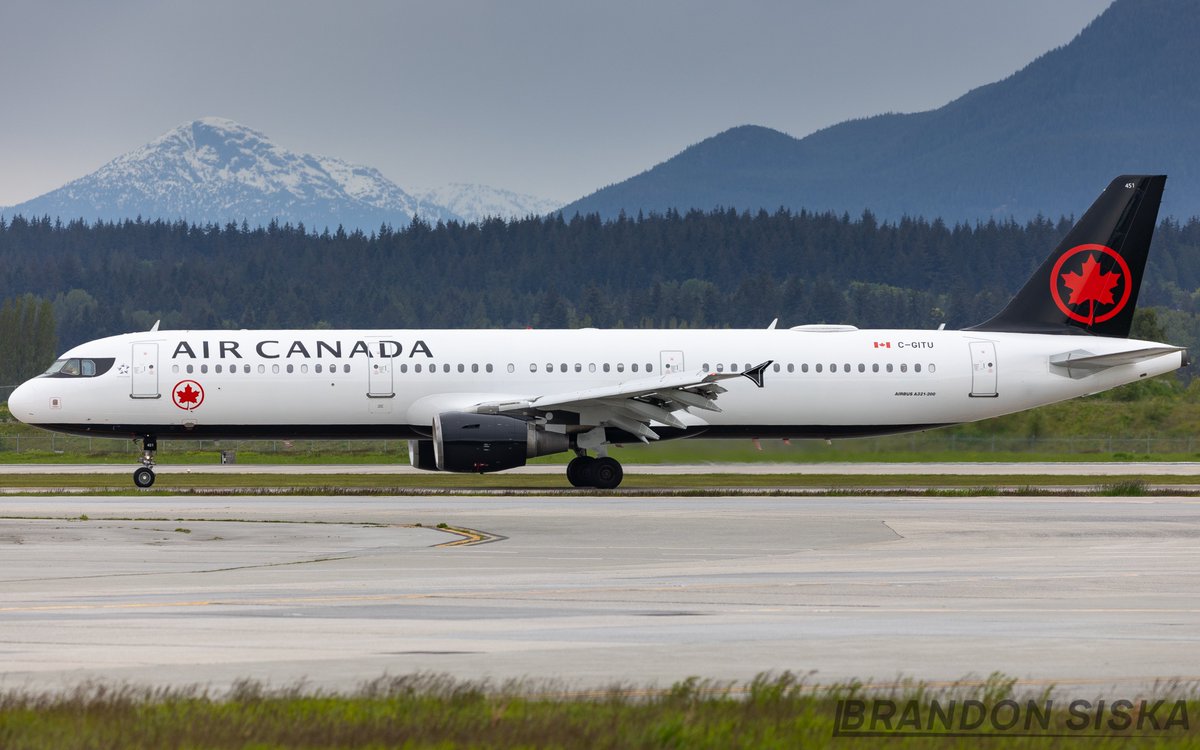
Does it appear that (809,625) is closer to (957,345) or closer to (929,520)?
(929,520)

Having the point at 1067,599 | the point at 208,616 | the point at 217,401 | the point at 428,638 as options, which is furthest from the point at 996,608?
the point at 217,401

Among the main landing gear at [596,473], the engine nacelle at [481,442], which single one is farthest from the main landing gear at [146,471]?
the main landing gear at [596,473]

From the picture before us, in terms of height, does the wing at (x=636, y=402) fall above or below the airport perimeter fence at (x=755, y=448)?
above

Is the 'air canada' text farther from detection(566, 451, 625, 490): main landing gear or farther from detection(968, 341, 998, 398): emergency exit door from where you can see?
detection(968, 341, 998, 398): emergency exit door

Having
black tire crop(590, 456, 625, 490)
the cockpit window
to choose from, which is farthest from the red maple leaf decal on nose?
the cockpit window

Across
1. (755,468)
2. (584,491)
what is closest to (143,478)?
(584,491)

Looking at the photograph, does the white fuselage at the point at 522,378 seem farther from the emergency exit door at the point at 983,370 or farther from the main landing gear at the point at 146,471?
the main landing gear at the point at 146,471

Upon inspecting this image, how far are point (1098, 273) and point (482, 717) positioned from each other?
32.3 metres

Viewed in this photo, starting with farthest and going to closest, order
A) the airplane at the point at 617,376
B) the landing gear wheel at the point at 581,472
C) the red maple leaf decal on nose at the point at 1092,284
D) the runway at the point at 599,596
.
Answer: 1. the red maple leaf decal on nose at the point at 1092,284
2. the airplane at the point at 617,376
3. the landing gear wheel at the point at 581,472
4. the runway at the point at 599,596

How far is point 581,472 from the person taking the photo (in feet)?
117

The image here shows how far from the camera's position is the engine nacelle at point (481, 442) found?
109 feet

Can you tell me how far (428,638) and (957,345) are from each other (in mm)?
27274

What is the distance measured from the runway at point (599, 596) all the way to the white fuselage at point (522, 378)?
29.8 ft

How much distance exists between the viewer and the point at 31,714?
9445 mm
